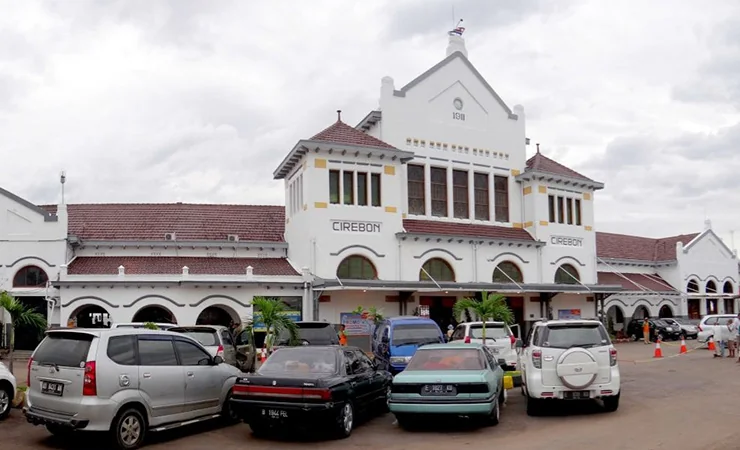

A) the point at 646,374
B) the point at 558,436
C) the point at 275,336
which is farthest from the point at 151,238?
the point at 558,436

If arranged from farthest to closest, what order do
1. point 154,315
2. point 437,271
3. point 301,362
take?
point 437,271 → point 154,315 → point 301,362

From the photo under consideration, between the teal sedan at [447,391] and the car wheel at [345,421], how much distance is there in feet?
2.50

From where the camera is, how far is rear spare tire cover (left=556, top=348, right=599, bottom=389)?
13148 millimetres

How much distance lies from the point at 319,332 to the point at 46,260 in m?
15.9

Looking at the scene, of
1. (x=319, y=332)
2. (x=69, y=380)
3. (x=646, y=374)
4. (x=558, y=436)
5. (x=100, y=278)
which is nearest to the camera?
(x=69, y=380)

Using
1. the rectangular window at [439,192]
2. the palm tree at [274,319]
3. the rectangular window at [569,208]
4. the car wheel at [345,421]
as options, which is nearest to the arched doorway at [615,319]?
the rectangular window at [569,208]

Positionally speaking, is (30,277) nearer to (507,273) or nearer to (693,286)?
(507,273)

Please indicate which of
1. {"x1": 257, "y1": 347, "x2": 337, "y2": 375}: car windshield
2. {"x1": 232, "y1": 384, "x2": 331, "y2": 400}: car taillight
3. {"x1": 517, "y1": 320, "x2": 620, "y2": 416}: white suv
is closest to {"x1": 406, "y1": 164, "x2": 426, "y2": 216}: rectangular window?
{"x1": 517, "y1": 320, "x2": 620, "y2": 416}: white suv

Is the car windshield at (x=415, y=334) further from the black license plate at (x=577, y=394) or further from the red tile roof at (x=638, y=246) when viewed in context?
the red tile roof at (x=638, y=246)

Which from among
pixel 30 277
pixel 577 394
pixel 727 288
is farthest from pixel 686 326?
pixel 30 277

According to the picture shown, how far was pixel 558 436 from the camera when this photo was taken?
461 inches

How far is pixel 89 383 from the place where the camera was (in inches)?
412

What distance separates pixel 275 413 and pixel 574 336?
19.1 ft

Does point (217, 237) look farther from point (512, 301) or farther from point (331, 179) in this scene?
point (512, 301)
